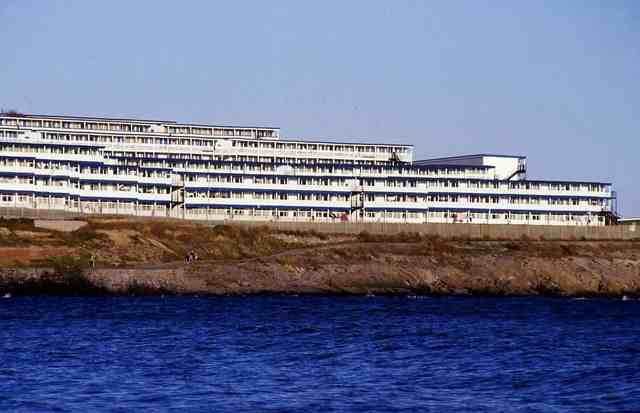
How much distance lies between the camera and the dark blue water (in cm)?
5019

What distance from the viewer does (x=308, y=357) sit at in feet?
209

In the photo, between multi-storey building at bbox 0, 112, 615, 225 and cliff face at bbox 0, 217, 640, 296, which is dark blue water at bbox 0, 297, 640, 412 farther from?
multi-storey building at bbox 0, 112, 615, 225

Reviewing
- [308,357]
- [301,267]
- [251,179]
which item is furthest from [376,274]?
[251,179]

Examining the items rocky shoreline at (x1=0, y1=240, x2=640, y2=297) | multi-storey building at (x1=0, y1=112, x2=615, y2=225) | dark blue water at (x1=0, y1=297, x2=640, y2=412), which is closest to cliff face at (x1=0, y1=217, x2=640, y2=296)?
rocky shoreline at (x1=0, y1=240, x2=640, y2=297)

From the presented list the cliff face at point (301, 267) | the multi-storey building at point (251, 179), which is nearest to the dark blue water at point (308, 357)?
the cliff face at point (301, 267)

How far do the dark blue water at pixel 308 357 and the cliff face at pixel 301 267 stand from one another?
286 inches

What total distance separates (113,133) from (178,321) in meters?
99.0

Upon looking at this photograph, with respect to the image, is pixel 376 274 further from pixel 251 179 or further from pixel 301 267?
pixel 251 179

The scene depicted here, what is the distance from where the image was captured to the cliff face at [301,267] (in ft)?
347

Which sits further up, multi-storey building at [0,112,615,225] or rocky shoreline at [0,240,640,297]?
multi-storey building at [0,112,615,225]

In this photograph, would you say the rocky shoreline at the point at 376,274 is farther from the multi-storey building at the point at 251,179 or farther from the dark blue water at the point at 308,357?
the multi-storey building at the point at 251,179

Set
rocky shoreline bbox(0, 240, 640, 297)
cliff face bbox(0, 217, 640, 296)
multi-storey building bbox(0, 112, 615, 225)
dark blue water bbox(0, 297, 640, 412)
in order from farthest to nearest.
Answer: multi-storey building bbox(0, 112, 615, 225) < cliff face bbox(0, 217, 640, 296) < rocky shoreline bbox(0, 240, 640, 297) < dark blue water bbox(0, 297, 640, 412)

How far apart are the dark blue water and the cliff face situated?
727 cm

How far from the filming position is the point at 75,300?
97750 mm
